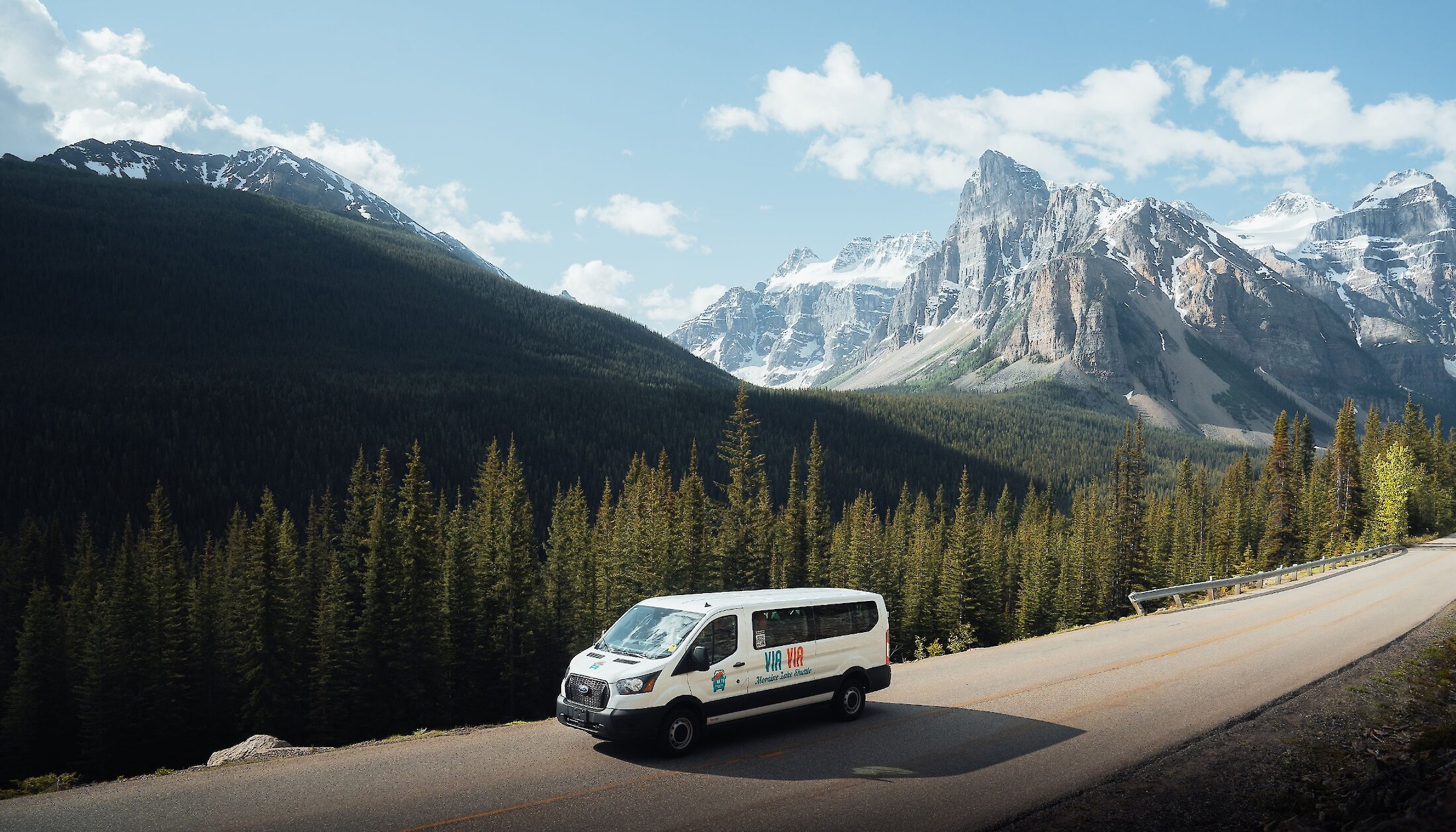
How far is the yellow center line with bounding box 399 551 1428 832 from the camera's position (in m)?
10.2

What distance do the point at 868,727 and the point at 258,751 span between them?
1110 cm

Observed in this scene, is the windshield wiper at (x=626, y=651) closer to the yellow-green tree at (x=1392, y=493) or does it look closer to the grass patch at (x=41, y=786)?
the grass patch at (x=41, y=786)

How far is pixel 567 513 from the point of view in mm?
66062

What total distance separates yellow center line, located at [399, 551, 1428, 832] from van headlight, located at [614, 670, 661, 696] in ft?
4.12

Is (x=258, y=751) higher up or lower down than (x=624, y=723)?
lower down

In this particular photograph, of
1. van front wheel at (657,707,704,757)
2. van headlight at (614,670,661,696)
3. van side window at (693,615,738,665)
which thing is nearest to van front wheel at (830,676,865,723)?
van side window at (693,615,738,665)

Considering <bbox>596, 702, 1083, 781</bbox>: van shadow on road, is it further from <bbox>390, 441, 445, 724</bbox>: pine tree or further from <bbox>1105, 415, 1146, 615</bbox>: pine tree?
<bbox>1105, 415, 1146, 615</bbox>: pine tree

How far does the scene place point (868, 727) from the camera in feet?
48.5

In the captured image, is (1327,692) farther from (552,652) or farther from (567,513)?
(567,513)

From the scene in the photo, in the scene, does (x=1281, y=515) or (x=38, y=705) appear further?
(x=1281, y=515)

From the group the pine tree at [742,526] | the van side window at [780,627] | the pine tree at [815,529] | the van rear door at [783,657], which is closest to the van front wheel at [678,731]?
the van rear door at [783,657]

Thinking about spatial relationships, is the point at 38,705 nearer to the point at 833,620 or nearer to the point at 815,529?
the point at 815,529

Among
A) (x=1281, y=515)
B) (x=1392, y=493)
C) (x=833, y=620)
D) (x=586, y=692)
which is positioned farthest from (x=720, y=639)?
(x=1392, y=493)

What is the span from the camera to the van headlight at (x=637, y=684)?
1257cm
